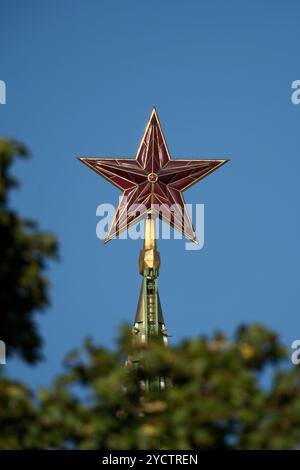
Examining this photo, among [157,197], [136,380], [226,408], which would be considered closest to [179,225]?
[157,197]

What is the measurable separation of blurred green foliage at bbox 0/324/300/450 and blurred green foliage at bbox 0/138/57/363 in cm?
84

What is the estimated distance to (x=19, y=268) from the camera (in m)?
22.8

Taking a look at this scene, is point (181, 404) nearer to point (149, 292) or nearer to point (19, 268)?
point (19, 268)

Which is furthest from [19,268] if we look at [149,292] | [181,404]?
[149,292]

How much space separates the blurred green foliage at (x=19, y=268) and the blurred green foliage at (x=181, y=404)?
845mm

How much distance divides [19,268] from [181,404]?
376 centimetres

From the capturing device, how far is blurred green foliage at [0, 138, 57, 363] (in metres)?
22.5

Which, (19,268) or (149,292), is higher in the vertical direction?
(149,292)

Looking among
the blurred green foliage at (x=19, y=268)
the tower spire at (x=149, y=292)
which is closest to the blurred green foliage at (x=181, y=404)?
the blurred green foliage at (x=19, y=268)

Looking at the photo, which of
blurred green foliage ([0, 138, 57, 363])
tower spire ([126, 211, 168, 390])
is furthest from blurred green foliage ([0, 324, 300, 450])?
tower spire ([126, 211, 168, 390])

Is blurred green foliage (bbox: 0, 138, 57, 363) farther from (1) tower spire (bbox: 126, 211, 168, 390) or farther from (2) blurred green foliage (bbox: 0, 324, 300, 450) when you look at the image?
(1) tower spire (bbox: 126, 211, 168, 390)

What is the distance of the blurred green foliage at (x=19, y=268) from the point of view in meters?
22.5

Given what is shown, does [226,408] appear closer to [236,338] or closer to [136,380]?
[236,338]

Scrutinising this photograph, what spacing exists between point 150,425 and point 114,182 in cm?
2245
